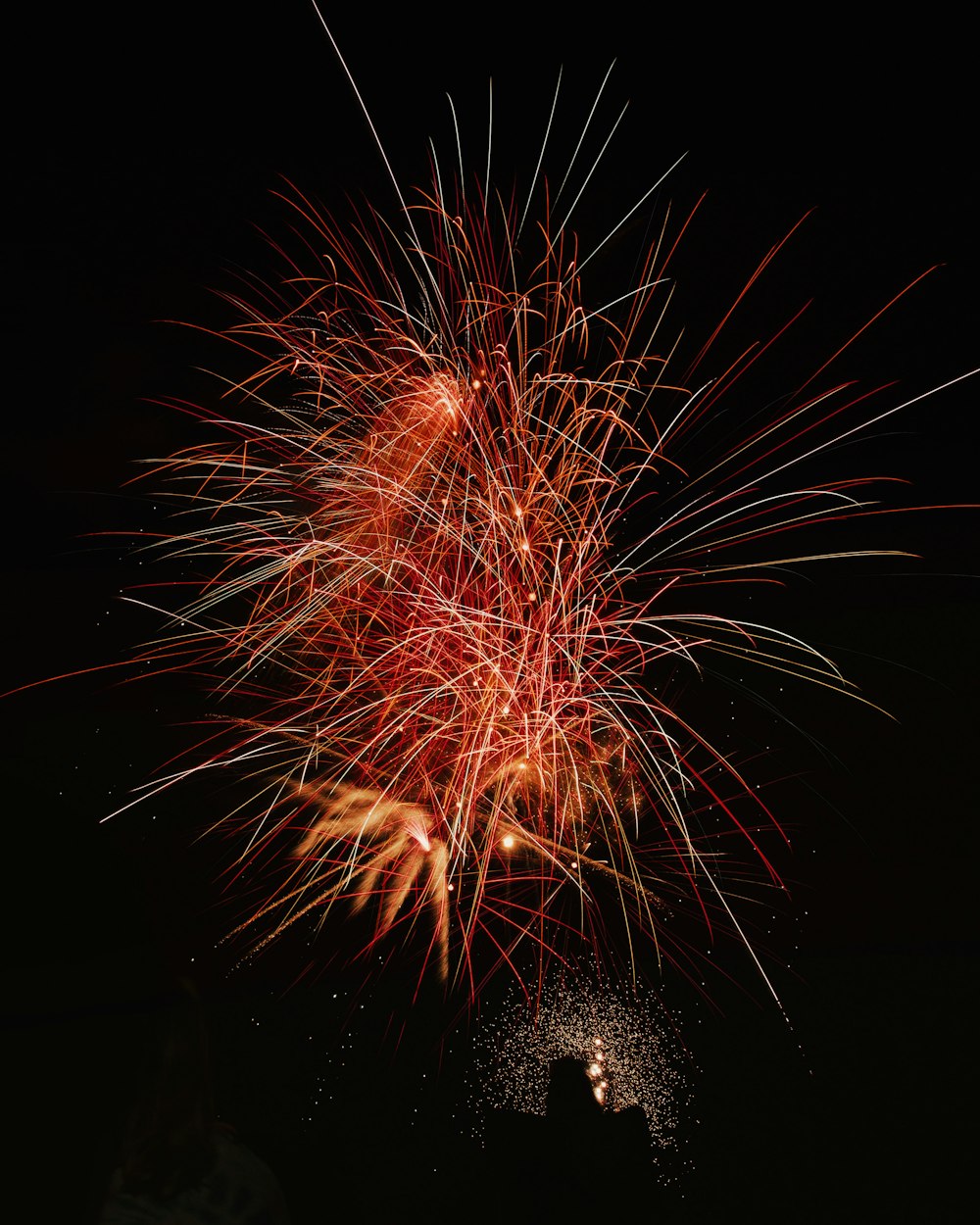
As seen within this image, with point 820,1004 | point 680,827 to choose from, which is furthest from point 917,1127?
point 680,827

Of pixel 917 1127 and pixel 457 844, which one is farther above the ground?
pixel 457 844

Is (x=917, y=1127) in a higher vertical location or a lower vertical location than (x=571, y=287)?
lower

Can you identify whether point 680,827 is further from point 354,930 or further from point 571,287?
point 571,287

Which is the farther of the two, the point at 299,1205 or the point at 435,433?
the point at 435,433

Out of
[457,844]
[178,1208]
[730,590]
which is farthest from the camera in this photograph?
[730,590]

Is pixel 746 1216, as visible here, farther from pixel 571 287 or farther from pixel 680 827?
pixel 571 287

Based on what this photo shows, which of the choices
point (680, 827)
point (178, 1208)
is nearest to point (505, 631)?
point (680, 827)

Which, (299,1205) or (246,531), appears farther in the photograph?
(246,531)

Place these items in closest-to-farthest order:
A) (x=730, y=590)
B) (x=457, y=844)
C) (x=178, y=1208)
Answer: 1. (x=178, y=1208)
2. (x=457, y=844)
3. (x=730, y=590)

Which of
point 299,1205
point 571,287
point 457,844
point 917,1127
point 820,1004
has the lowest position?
point 917,1127
